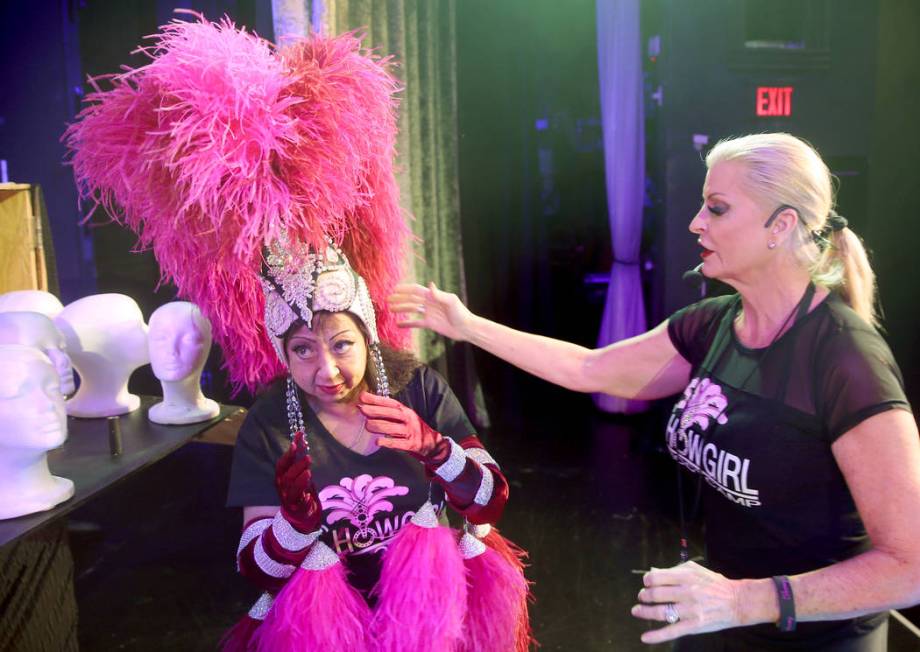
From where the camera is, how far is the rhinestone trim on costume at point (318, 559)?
4.47 feet

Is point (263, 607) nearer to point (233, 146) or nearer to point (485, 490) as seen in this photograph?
point (485, 490)

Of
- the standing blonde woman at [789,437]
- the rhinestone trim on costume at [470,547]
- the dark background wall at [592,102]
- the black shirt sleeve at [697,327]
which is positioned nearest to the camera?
the standing blonde woman at [789,437]

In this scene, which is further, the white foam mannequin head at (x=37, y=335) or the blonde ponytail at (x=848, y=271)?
the white foam mannequin head at (x=37, y=335)

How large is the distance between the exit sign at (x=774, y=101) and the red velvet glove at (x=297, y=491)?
4.26 metres

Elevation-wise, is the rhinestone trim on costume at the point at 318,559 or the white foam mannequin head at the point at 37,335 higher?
the white foam mannequin head at the point at 37,335

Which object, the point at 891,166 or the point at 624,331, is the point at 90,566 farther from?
the point at 891,166

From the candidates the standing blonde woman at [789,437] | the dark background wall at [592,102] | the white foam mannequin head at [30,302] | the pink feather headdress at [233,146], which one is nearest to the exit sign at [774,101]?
the dark background wall at [592,102]

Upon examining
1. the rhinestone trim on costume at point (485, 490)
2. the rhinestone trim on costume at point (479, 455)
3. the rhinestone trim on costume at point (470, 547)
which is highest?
the rhinestone trim on costume at point (479, 455)

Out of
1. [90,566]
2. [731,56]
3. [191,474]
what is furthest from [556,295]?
[90,566]

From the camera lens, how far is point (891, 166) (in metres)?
4.83

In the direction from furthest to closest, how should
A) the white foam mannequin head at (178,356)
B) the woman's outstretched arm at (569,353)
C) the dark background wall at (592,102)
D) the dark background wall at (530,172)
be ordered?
the dark background wall at (530,172) → the dark background wall at (592,102) → the white foam mannequin head at (178,356) → the woman's outstretched arm at (569,353)

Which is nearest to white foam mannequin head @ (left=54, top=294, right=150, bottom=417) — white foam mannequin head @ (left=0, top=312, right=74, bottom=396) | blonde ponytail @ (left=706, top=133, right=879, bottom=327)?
white foam mannequin head @ (left=0, top=312, right=74, bottom=396)

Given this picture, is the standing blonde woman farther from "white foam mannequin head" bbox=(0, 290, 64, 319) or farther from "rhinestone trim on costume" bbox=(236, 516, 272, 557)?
"white foam mannequin head" bbox=(0, 290, 64, 319)

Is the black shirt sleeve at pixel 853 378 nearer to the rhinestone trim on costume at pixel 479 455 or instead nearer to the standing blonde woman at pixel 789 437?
the standing blonde woman at pixel 789 437
